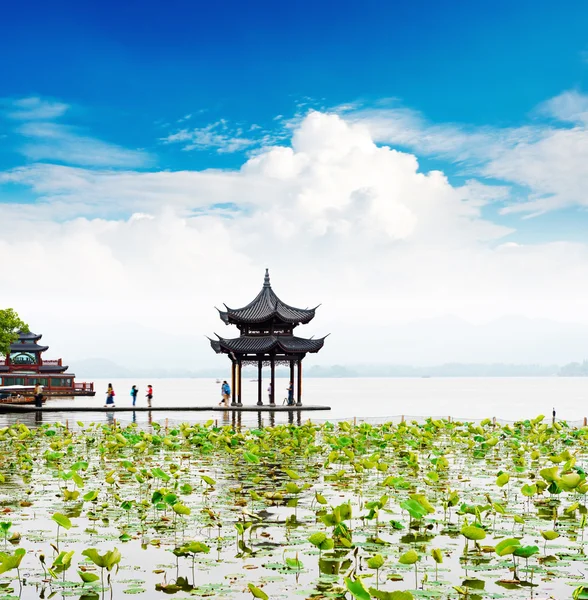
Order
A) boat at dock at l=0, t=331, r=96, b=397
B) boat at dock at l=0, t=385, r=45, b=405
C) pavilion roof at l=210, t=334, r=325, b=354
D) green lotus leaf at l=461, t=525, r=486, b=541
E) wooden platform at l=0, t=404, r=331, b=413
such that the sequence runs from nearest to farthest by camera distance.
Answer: green lotus leaf at l=461, t=525, r=486, b=541 → wooden platform at l=0, t=404, r=331, b=413 → pavilion roof at l=210, t=334, r=325, b=354 → boat at dock at l=0, t=385, r=45, b=405 → boat at dock at l=0, t=331, r=96, b=397

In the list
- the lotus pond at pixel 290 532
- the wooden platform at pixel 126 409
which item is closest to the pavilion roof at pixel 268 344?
the wooden platform at pixel 126 409

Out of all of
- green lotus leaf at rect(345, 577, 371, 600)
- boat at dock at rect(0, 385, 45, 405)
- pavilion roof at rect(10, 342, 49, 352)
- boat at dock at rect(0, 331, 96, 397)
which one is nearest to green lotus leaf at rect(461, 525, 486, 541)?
green lotus leaf at rect(345, 577, 371, 600)

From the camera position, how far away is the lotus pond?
20.4 feet

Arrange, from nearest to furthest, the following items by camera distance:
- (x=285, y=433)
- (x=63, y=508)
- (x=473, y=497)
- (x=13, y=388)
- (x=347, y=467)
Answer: (x=63, y=508), (x=473, y=497), (x=347, y=467), (x=285, y=433), (x=13, y=388)

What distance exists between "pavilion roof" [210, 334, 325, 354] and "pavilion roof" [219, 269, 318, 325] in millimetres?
973

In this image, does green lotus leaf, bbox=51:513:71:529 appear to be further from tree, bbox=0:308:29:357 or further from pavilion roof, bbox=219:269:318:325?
tree, bbox=0:308:29:357

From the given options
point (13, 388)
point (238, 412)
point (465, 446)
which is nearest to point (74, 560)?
point (465, 446)

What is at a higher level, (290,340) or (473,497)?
(290,340)

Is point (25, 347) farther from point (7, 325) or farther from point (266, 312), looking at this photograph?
point (266, 312)

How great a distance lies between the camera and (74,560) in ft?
23.7

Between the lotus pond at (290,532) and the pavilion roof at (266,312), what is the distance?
22.9 m

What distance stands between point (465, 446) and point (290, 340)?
67.2 ft

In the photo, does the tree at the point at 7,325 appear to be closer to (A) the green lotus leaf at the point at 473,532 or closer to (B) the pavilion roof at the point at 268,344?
(B) the pavilion roof at the point at 268,344

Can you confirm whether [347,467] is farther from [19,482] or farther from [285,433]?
[19,482]
